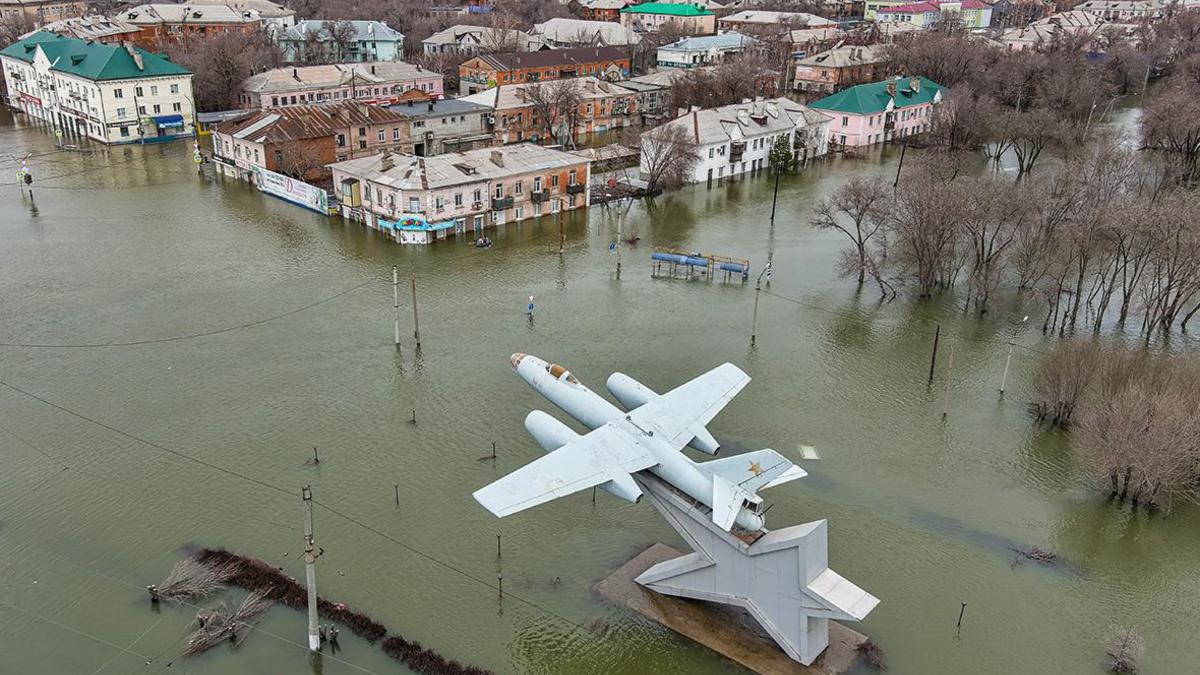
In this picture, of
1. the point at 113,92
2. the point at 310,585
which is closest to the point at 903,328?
the point at 310,585

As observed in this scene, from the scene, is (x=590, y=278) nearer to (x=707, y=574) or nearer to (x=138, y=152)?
(x=707, y=574)

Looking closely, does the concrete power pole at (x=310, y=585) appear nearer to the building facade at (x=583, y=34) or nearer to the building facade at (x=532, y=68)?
the building facade at (x=532, y=68)

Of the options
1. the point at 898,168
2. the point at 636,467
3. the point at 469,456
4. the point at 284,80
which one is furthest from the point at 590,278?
the point at 284,80

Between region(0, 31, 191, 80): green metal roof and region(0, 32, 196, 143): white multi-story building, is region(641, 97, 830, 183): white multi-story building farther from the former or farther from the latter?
region(0, 31, 191, 80): green metal roof

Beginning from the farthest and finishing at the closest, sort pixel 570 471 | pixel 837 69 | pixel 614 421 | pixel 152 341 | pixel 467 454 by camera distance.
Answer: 1. pixel 837 69
2. pixel 152 341
3. pixel 467 454
4. pixel 614 421
5. pixel 570 471

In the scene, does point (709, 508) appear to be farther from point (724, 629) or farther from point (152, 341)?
point (152, 341)

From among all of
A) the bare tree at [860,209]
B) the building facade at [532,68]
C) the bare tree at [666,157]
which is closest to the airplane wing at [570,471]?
the bare tree at [860,209]

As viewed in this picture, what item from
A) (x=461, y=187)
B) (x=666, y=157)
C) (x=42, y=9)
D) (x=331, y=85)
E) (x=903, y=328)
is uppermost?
(x=42, y=9)

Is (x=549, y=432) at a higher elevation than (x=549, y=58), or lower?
lower
